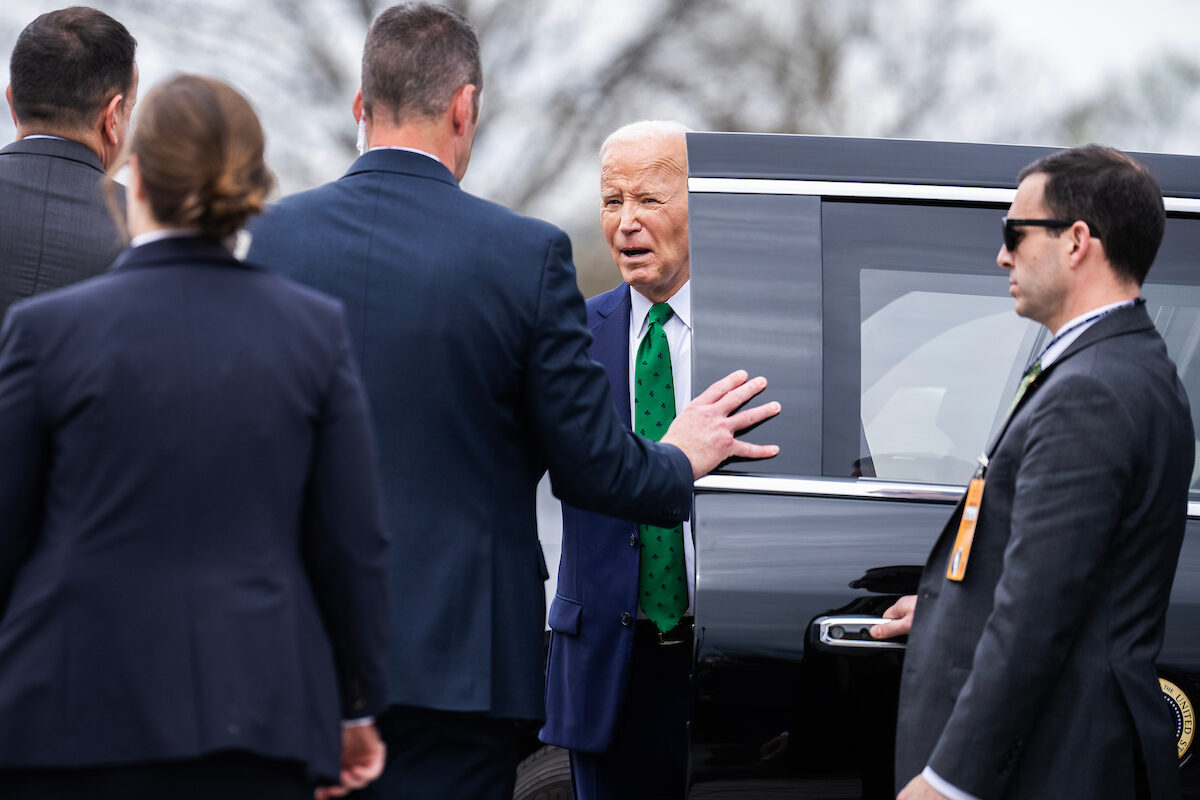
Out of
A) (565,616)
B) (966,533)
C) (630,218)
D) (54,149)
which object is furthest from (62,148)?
(966,533)

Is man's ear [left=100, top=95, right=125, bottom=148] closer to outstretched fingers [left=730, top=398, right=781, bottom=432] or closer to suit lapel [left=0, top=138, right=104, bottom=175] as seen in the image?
suit lapel [left=0, top=138, right=104, bottom=175]

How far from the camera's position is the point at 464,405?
7.30 ft

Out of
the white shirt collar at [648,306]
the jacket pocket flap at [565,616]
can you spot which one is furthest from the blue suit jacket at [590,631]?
the white shirt collar at [648,306]

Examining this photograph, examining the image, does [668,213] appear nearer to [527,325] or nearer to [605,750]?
[527,325]

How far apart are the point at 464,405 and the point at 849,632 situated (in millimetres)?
783

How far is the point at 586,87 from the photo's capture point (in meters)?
15.2

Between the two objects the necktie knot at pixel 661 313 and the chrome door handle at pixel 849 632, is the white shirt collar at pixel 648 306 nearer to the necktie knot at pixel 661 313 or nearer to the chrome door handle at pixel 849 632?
the necktie knot at pixel 661 313

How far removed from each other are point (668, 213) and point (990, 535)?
4.48 ft

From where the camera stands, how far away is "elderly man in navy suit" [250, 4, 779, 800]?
219 centimetres

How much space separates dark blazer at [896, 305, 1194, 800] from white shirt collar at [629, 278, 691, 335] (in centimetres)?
109

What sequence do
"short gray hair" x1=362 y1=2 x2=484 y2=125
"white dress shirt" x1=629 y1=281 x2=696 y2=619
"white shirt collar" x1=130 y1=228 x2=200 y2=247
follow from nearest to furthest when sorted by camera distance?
"white shirt collar" x1=130 y1=228 x2=200 y2=247 → "short gray hair" x1=362 y1=2 x2=484 y2=125 → "white dress shirt" x1=629 y1=281 x2=696 y2=619

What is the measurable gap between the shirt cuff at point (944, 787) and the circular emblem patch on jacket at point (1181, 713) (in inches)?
19.8

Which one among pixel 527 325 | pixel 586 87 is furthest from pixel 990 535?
pixel 586 87

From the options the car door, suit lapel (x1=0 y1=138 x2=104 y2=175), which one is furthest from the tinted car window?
suit lapel (x1=0 y1=138 x2=104 y2=175)
